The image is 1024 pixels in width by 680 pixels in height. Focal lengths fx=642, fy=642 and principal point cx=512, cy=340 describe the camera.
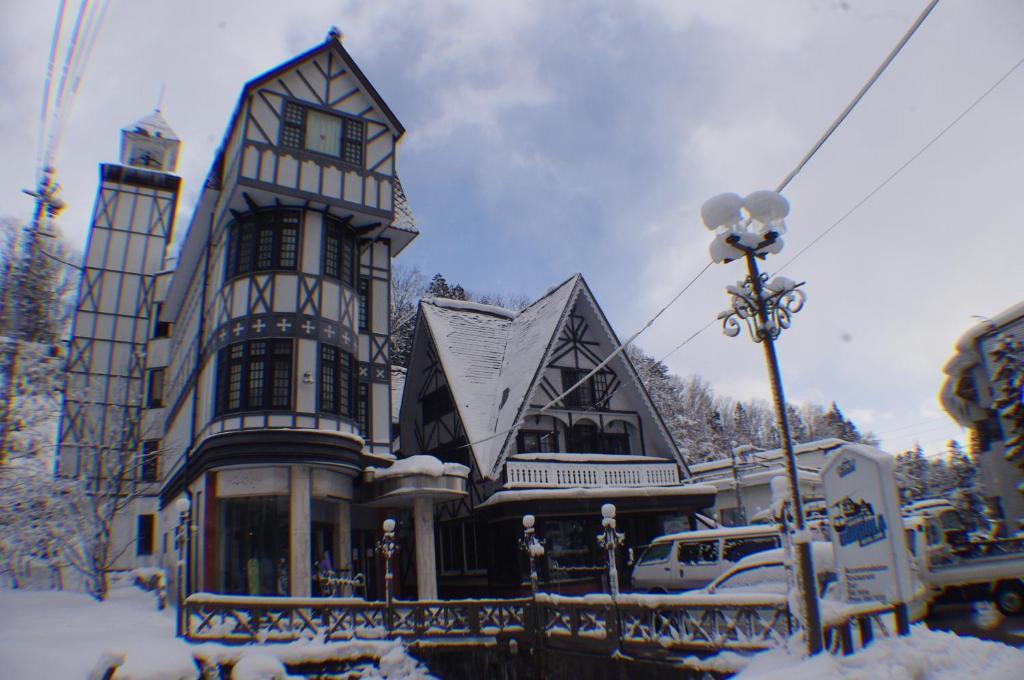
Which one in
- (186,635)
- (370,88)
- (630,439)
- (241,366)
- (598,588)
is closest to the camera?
(186,635)

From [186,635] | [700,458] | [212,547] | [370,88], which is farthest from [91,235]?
[700,458]

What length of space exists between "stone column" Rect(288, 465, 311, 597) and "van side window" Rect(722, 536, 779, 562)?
10.9 metres

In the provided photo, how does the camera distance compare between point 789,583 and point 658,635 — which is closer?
point 789,583

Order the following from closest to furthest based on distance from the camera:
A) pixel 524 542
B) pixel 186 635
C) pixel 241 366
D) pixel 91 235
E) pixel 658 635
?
pixel 658 635
pixel 186 635
pixel 241 366
pixel 524 542
pixel 91 235

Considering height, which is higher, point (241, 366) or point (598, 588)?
point (241, 366)

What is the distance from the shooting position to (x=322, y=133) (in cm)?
2103

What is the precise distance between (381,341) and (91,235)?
2259cm

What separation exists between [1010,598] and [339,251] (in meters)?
19.0

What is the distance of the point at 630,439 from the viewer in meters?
24.7

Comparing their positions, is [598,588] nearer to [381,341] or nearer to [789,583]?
[381,341]

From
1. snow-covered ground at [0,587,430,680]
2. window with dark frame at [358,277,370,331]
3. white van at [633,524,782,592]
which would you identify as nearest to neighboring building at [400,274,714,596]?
window with dark frame at [358,277,370,331]

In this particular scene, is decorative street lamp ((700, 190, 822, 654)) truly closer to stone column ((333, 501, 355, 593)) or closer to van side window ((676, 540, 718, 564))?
van side window ((676, 540, 718, 564))

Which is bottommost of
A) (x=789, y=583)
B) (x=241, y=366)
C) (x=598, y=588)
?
(x=598, y=588)

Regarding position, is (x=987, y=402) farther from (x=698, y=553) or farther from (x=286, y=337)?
(x=286, y=337)
